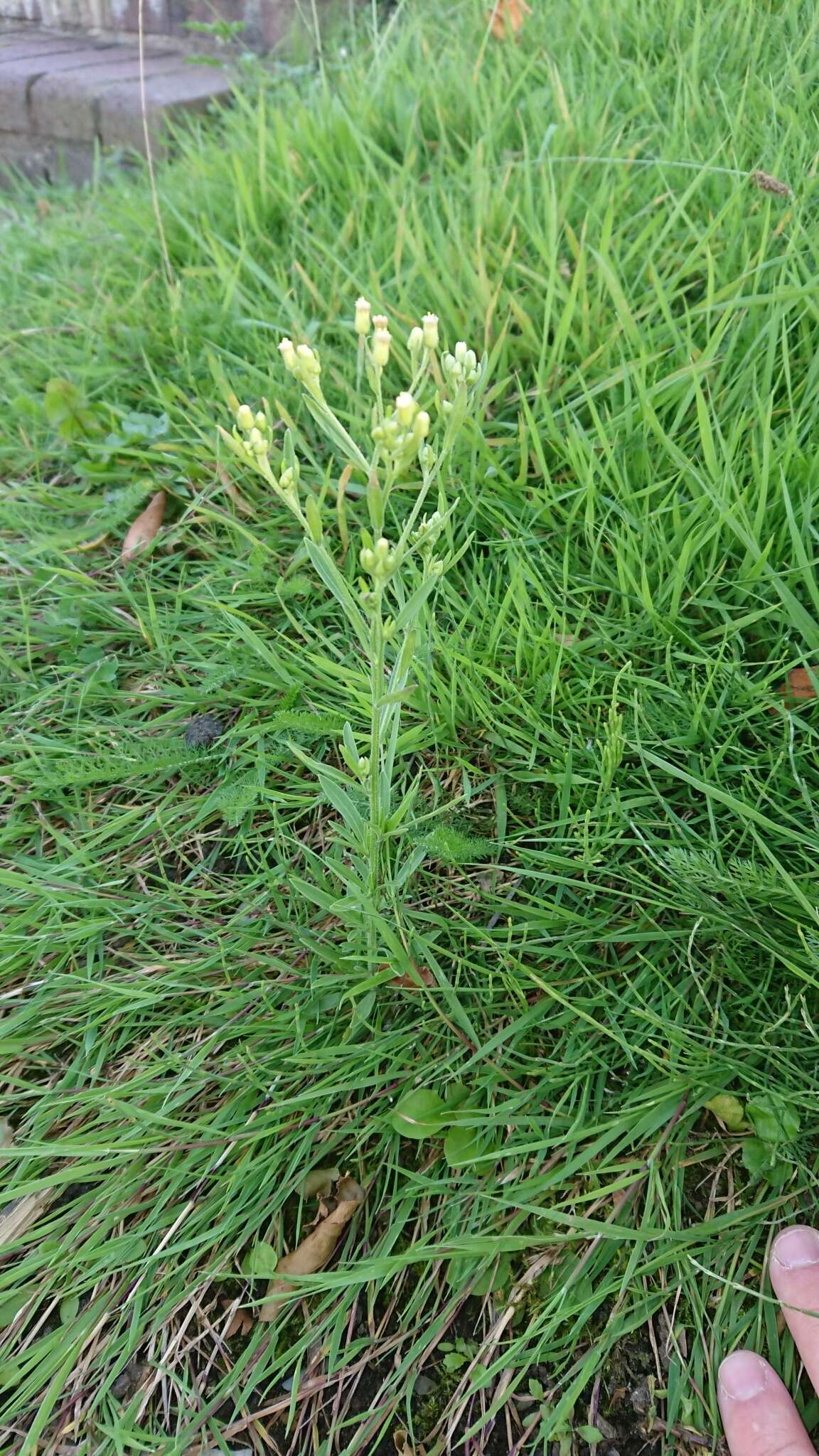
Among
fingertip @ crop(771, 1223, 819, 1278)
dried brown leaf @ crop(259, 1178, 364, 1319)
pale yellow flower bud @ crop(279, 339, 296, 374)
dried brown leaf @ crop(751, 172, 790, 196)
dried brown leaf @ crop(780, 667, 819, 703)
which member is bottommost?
dried brown leaf @ crop(259, 1178, 364, 1319)

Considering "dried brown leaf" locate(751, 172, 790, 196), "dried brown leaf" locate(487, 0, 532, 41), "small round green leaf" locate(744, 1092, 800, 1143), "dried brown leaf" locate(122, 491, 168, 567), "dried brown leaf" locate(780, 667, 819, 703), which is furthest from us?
"dried brown leaf" locate(487, 0, 532, 41)

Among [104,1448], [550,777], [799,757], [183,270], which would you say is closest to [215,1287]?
[104,1448]

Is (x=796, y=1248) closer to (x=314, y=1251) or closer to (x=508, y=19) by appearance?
(x=314, y=1251)

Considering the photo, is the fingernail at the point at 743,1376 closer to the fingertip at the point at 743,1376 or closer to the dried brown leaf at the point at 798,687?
the fingertip at the point at 743,1376

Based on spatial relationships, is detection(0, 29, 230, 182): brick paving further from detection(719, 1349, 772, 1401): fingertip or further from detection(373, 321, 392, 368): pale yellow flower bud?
detection(719, 1349, 772, 1401): fingertip

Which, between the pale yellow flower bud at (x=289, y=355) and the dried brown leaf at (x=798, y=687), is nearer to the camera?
the pale yellow flower bud at (x=289, y=355)

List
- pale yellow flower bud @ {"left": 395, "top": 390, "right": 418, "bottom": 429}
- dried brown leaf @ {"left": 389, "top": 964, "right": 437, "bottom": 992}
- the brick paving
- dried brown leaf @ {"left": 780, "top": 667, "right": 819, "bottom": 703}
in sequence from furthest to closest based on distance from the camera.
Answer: the brick paving → dried brown leaf @ {"left": 780, "top": 667, "right": 819, "bottom": 703} → dried brown leaf @ {"left": 389, "top": 964, "right": 437, "bottom": 992} → pale yellow flower bud @ {"left": 395, "top": 390, "right": 418, "bottom": 429}

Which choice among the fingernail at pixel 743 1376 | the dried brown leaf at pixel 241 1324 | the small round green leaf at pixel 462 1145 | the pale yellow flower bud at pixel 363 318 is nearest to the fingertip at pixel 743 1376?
the fingernail at pixel 743 1376

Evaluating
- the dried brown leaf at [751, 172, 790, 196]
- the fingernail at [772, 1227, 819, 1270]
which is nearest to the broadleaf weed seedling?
the fingernail at [772, 1227, 819, 1270]

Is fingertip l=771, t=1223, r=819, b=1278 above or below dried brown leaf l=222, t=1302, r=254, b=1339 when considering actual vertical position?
above
